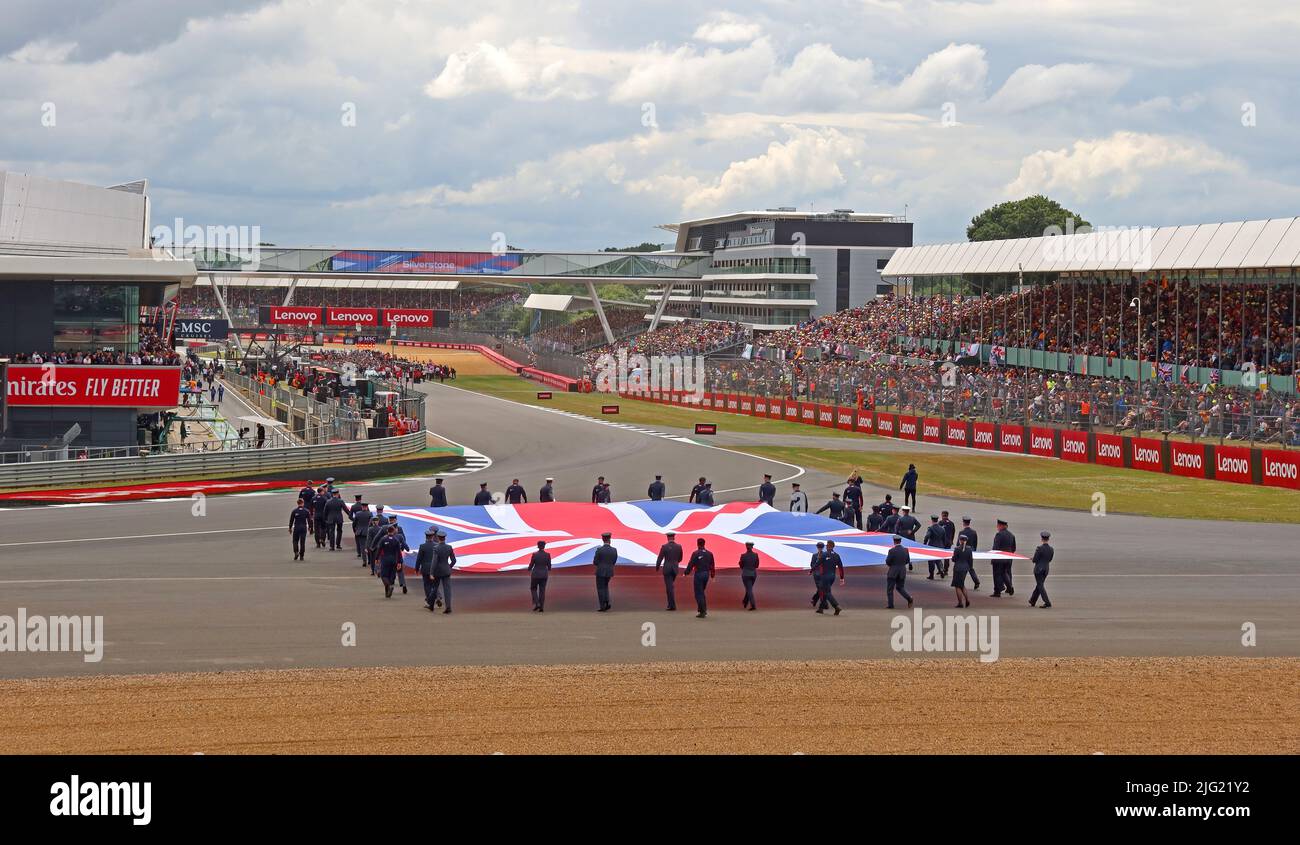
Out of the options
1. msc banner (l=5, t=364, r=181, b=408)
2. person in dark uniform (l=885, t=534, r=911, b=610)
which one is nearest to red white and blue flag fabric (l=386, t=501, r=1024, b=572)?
person in dark uniform (l=885, t=534, r=911, b=610)

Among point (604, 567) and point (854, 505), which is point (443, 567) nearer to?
point (604, 567)

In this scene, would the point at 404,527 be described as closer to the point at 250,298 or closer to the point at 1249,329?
the point at 1249,329

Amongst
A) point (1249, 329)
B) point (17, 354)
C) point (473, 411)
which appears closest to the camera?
point (17, 354)

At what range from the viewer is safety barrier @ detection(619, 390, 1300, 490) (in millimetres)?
38875

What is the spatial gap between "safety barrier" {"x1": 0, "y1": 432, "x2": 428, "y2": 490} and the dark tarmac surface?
3.91 meters

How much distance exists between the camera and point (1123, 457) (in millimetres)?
43812

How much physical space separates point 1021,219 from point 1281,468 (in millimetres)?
119656

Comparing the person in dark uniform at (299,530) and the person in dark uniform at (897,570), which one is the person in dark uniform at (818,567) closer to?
the person in dark uniform at (897,570)

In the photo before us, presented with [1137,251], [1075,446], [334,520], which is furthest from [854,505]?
[1137,251]

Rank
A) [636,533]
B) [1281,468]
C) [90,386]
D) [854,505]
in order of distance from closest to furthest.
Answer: [636,533] → [854,505] → [1281,468] → [90,386]

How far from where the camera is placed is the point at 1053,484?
39.9 metres

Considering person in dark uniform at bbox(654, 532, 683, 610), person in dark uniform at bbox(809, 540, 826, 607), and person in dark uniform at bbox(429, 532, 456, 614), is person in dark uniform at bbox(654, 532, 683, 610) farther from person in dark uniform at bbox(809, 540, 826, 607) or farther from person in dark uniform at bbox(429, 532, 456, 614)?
person in dark uniform at bbox(429, 532, 456, 614)

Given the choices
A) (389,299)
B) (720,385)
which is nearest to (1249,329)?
(720,385)
